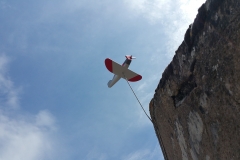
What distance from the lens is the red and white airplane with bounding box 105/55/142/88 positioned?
20.8 feet

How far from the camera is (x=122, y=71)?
666cm

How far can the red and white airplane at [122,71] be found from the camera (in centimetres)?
633

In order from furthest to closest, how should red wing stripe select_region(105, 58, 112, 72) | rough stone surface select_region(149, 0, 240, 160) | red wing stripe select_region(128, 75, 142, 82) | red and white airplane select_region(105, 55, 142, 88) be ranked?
red wing stripe select_region(128, 75, 142, 82) → red and white airplane select_region(105, 55, 142, 88) → red wing stripe select_region(105, 58, 112, 72) → rough stone surface select_region(149, 0, 240, 160)

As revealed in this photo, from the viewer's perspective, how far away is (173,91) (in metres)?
4.40

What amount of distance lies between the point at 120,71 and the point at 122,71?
55mm

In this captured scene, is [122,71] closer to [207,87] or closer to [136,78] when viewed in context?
[136,78]

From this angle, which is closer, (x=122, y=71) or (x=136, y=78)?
(x=122, y=71)

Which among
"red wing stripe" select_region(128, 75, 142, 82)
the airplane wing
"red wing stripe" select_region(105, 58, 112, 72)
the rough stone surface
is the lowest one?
the rough stone surface

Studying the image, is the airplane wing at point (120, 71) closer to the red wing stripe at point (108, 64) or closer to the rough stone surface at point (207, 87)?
the red wing stripe at point (108, 64)

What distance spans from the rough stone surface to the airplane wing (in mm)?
1858

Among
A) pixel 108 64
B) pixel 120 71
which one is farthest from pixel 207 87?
pixel 120 71

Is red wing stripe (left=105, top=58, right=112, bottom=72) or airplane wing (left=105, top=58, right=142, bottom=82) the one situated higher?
airplane wing (left=105, top=58, right=142, bottom=82)

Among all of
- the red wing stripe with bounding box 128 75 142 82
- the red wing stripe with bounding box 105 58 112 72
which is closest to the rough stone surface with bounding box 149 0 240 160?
the red wing stripe with bounding box 105 58 112 72

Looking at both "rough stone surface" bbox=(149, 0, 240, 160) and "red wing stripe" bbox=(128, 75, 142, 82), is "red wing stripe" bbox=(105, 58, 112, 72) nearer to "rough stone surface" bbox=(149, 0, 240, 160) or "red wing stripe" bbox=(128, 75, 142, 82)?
"red wing stripe" bbox=(128, 75, 142, 82)
